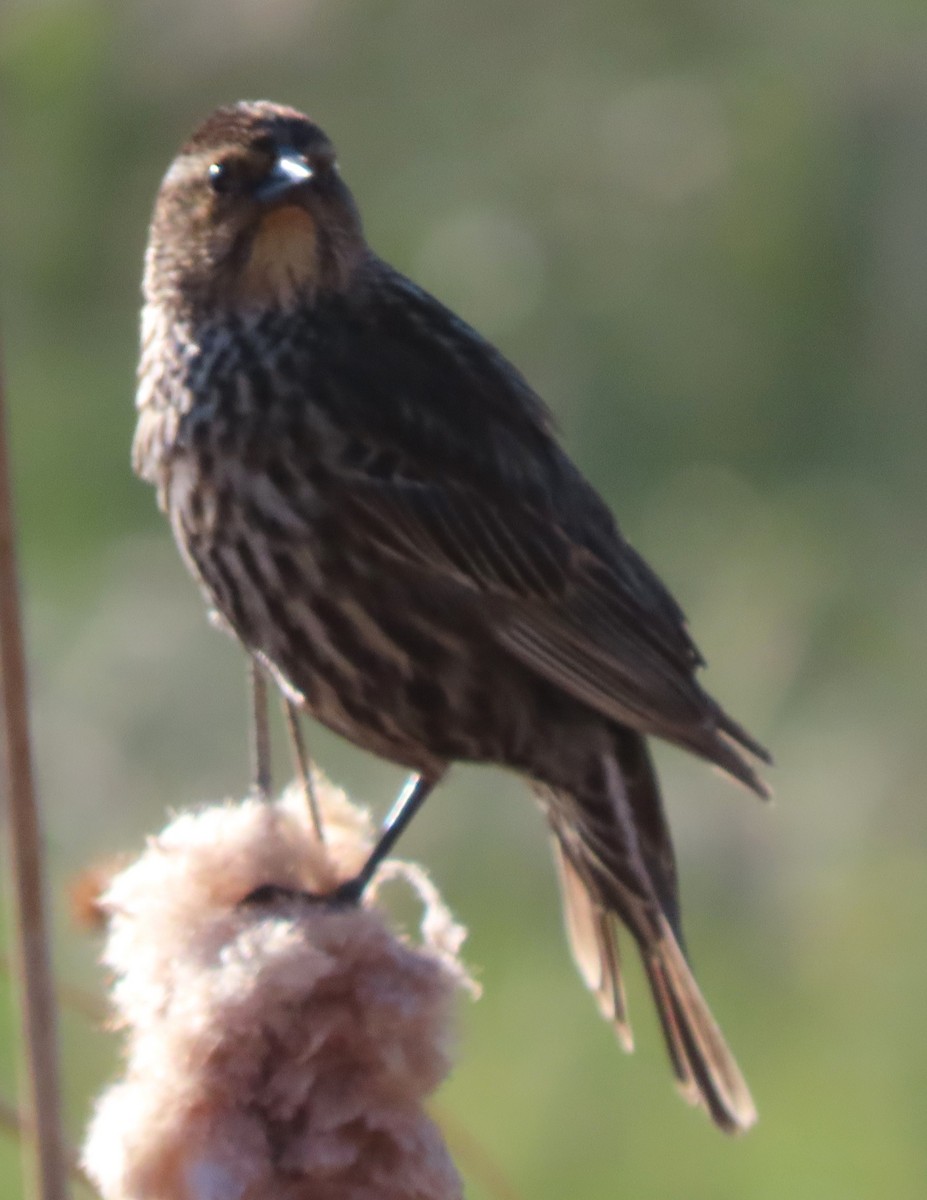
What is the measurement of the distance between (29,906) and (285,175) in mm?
1024

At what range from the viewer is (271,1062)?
6.13 ft

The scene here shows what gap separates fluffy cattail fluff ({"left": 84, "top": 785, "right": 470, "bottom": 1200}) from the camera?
180cm

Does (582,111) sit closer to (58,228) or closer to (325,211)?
(58,228)

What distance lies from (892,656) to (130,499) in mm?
2086

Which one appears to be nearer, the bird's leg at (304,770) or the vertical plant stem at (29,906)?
the vertical plant stem at (29,906)

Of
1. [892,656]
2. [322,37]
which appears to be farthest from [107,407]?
[892,656]

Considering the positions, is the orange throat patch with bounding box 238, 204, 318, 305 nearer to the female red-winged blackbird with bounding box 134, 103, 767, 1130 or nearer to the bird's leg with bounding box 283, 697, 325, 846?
the female red-winged blackbird with bounding box 134, 103, 767, 1130

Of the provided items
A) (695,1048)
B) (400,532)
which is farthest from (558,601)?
(695,1048)

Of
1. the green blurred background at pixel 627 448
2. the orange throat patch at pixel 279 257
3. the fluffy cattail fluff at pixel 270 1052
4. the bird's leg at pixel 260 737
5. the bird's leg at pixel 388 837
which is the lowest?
the green blurred background at pixel 627 448

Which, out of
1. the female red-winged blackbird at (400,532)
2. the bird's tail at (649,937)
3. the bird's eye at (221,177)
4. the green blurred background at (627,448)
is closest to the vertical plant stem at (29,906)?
the female red-winged blackbird at (400,532)

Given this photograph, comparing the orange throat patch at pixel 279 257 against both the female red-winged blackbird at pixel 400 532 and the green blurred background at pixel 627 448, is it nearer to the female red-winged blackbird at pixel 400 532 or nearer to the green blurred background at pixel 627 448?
the female red-winged blackbird at pixel 400 532

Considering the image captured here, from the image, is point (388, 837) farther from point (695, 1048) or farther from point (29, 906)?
point (29, 906)

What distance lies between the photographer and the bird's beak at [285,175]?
97.5 inches

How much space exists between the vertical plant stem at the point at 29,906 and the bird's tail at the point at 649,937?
1103 millimetres
